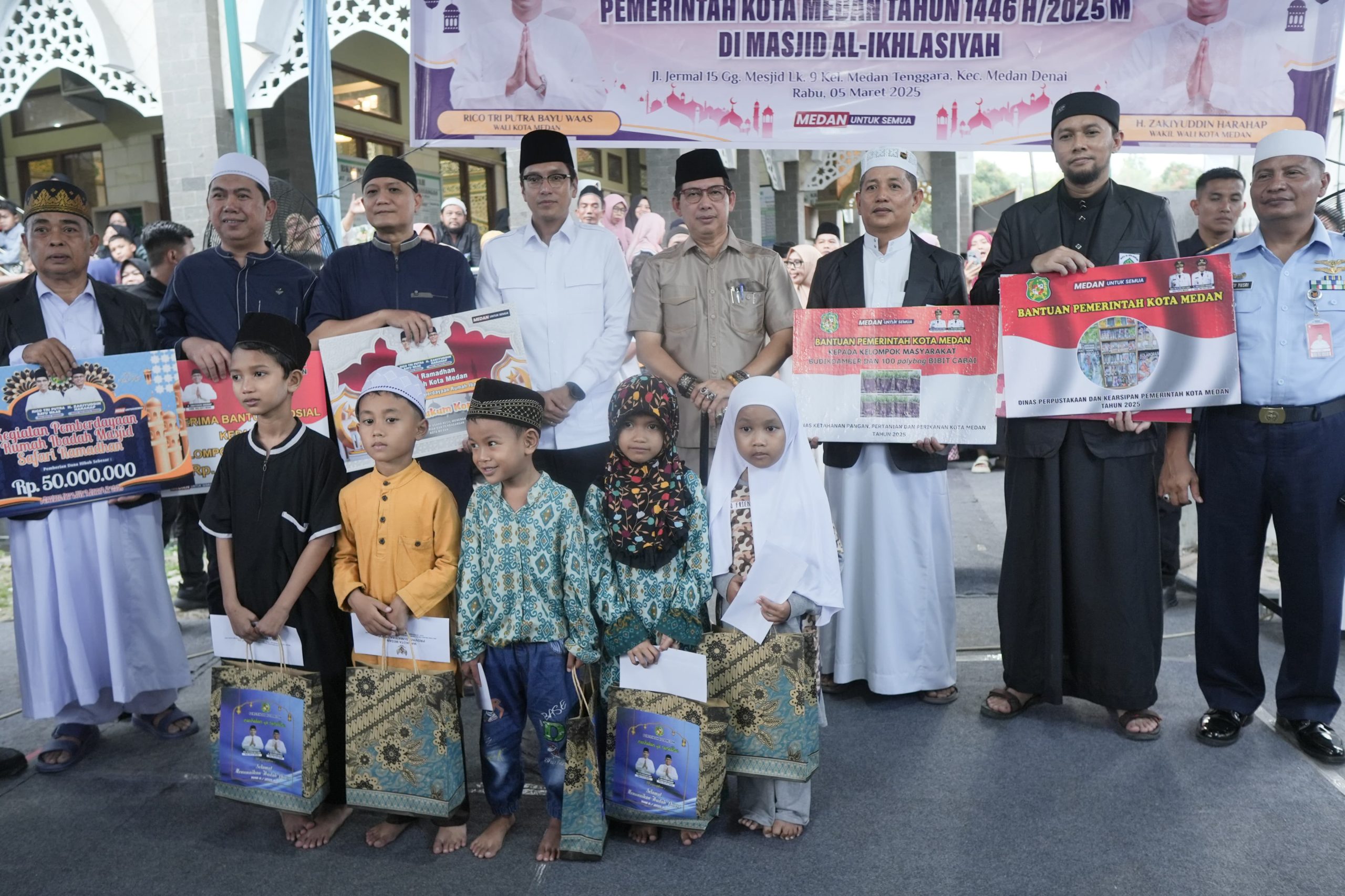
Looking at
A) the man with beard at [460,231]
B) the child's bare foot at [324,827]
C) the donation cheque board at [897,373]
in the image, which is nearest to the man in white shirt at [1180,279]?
the donation cheque board at [897,373]

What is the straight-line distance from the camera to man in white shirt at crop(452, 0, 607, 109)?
4578 mm

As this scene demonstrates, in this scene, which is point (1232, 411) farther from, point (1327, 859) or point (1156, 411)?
point (1327, 859)

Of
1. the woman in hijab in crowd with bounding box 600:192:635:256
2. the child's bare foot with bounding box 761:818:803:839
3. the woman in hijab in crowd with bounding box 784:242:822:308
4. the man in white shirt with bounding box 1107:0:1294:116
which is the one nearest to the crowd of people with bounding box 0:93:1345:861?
the child's bare foot with bounding box 761:818:803:839

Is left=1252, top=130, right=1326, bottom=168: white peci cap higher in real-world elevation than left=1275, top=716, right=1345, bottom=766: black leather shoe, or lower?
higher

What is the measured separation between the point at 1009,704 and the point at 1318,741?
39.9 inches

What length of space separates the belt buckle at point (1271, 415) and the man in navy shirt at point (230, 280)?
11.6ft

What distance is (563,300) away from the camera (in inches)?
150

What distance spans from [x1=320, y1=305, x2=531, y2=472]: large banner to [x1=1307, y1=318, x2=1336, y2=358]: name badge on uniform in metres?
2.70

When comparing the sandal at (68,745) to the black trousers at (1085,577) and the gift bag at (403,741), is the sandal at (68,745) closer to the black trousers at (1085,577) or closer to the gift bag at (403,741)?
the gift bag at (403,741)

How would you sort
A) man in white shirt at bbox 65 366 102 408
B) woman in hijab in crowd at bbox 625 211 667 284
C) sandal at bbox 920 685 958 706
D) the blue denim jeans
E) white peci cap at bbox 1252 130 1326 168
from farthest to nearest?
woman in hijab in crowd at bbox 625 211 667 284, sandal at bbox 920 685 958 706, man in white shirt at bbox 65 366 102 408, white peci cap at bbox 1252 130 1326 168, the blue denim jeans

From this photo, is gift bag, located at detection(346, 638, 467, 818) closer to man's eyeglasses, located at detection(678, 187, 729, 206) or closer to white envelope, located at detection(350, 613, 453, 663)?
white envelope, located at detection(350, 613, 453, 663)

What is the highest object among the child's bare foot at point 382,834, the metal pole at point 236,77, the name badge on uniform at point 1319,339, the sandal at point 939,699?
the metal pole at point 236,77

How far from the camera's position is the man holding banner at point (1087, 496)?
351cm

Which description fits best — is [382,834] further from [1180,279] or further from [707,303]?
[1180,279]
